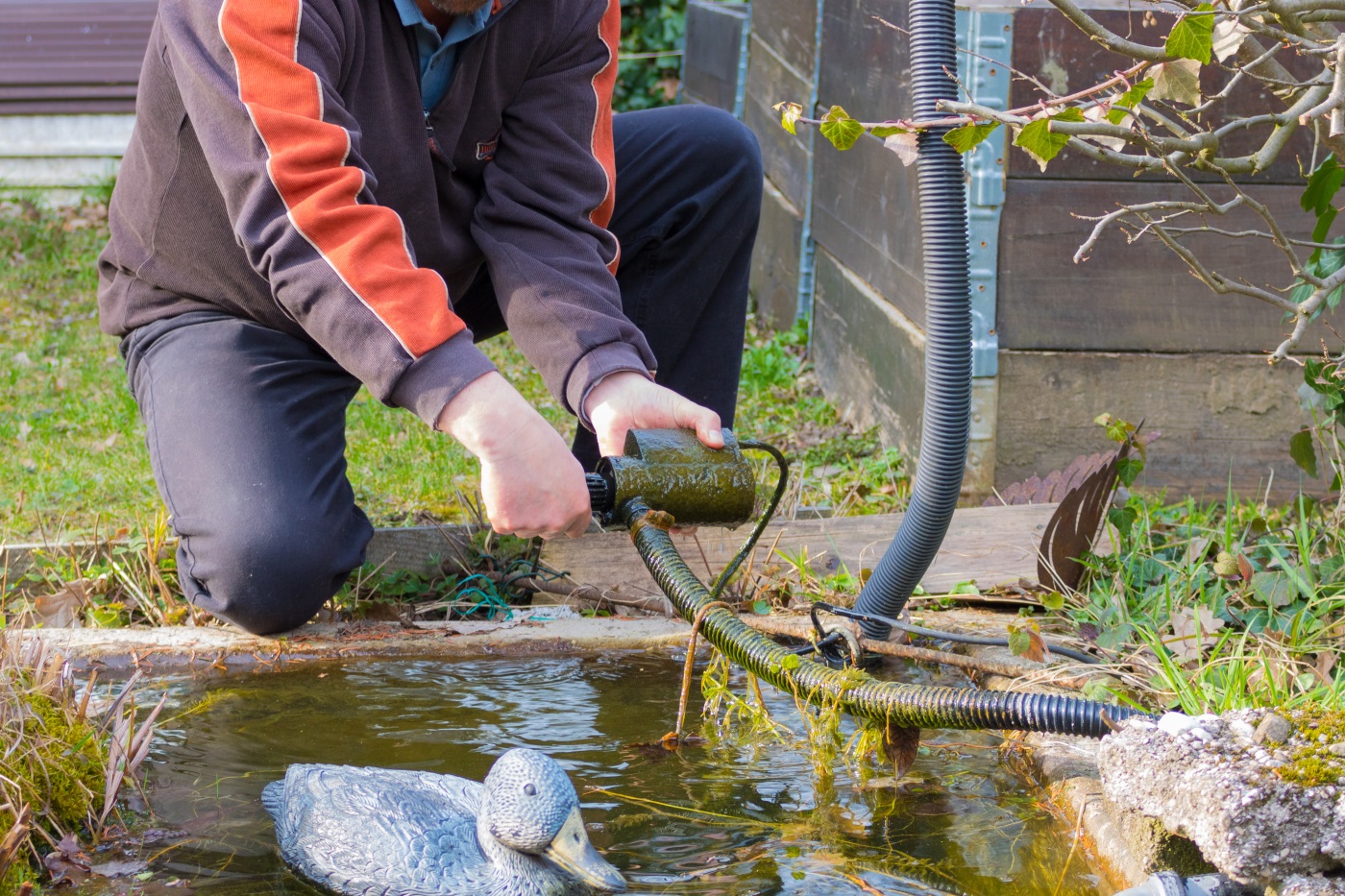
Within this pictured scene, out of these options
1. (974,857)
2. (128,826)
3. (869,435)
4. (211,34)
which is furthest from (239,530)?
(869,435)

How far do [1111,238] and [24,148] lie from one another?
22.1 feet

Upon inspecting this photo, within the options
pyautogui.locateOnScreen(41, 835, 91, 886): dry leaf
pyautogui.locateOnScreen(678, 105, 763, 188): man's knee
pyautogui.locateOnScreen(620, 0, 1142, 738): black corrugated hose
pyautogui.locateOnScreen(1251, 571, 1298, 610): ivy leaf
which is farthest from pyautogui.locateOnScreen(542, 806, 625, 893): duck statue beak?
pyautogui.locateOnScreen(678, 105, 763, 188): man's knee

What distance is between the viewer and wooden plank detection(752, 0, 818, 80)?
4598mm

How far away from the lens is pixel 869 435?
3.91m

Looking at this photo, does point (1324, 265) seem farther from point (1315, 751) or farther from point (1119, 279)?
point (1315, 751)

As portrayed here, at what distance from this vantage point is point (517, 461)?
1.93 m

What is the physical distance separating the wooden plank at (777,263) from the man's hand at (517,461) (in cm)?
300

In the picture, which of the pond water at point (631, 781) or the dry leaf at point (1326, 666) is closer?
the pond water at point (631, 781)

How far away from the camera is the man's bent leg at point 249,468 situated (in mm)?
2357

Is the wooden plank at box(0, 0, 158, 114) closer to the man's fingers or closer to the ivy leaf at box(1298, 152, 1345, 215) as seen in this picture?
the man's fingers

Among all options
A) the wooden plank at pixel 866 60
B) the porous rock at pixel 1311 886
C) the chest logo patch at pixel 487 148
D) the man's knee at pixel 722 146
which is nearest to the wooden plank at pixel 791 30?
the wooden plank at pixel 866 60

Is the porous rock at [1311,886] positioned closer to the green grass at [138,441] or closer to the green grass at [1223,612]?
the green grass at [1223,612]

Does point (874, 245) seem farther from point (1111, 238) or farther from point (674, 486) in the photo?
point (674, 486)

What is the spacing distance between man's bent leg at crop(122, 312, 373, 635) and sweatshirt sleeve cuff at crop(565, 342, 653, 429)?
51cm
